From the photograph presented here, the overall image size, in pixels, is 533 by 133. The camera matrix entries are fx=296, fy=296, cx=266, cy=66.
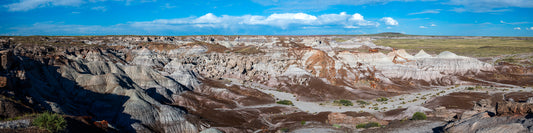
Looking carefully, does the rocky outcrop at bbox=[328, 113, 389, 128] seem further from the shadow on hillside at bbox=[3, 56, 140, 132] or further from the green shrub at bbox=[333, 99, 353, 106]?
the shadow on hillside at bbox=[3, 56, 140, 132]

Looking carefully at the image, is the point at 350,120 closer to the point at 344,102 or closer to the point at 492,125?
the point at 492,125

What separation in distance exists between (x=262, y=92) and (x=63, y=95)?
108 ft

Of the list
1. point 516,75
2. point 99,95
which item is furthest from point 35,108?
point 516,75

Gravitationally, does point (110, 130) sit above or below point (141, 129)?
above

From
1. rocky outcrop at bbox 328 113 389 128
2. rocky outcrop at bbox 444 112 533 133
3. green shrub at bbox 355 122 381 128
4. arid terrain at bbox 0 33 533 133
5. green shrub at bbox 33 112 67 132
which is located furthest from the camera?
rocky outcrop at bbox 328 113 389 128

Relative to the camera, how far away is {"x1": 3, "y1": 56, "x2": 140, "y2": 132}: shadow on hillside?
33.2m

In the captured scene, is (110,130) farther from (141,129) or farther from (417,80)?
(417,80)

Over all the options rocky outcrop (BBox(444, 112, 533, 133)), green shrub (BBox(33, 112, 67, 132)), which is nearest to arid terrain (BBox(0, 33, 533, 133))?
rocky outcrop (BBox(444, 112, 533, 133))

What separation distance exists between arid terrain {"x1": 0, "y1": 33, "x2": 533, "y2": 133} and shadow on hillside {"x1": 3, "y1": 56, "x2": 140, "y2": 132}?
16cm

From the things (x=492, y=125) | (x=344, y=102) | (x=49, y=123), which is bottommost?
(x=344, y=102)

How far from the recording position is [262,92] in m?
59.2

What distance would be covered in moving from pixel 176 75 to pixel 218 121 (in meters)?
26.0

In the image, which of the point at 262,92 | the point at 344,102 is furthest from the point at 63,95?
the point at 344,102

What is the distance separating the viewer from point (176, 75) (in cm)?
6278
